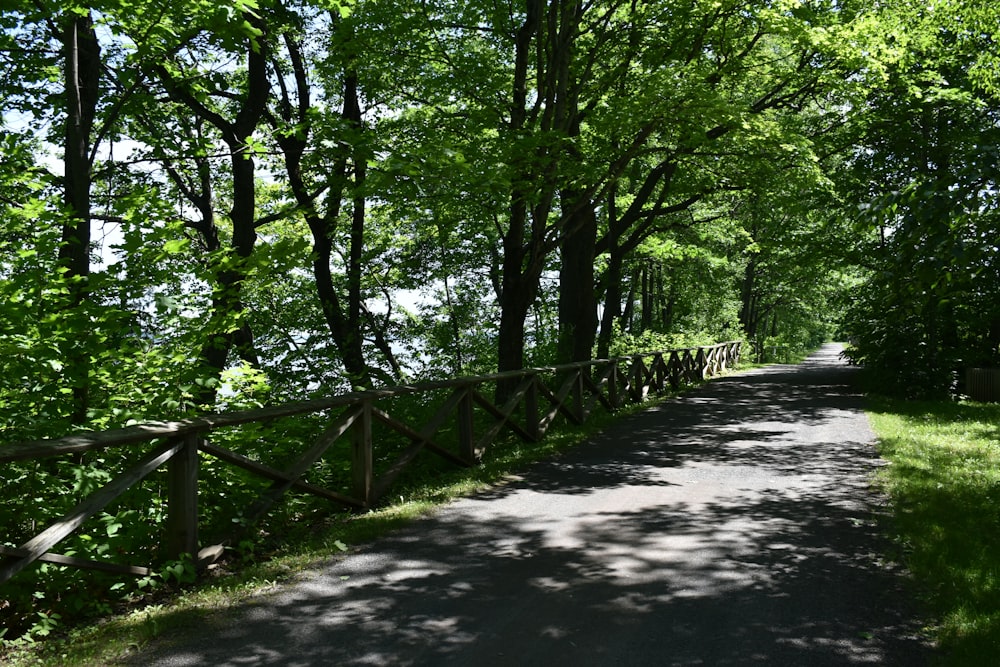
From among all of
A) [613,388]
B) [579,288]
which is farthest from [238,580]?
[579,288]

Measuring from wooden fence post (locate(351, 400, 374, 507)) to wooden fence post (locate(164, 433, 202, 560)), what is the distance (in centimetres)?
208

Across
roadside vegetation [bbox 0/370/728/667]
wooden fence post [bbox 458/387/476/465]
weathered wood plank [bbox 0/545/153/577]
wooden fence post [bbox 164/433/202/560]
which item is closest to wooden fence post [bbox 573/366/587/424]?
wooden fence post [bbox 458/387/476/465]

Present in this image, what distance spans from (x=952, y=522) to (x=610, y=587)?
3414 mm

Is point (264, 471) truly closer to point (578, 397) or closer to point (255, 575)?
point (255, 575)

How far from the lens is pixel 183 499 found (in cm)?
501

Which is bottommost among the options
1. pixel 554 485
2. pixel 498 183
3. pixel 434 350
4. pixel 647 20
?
pixel 554 485

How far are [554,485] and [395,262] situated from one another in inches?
604

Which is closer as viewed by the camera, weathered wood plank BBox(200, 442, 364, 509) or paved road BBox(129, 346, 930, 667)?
paved road BBox(129, 346, 930, 667)

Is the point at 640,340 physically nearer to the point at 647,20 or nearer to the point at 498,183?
the point at 647,20

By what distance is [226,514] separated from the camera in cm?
591

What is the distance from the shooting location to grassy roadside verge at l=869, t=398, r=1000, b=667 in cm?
414

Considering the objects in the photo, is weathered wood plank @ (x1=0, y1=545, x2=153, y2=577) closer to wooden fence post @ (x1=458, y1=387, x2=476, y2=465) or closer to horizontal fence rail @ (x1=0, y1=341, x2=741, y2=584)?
horizontal fence rail @ (x1=0, y1=341, x2=741, y2=584)

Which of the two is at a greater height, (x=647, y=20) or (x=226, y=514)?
(x=647, y=20)

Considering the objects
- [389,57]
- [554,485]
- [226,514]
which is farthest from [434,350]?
[226,514]
